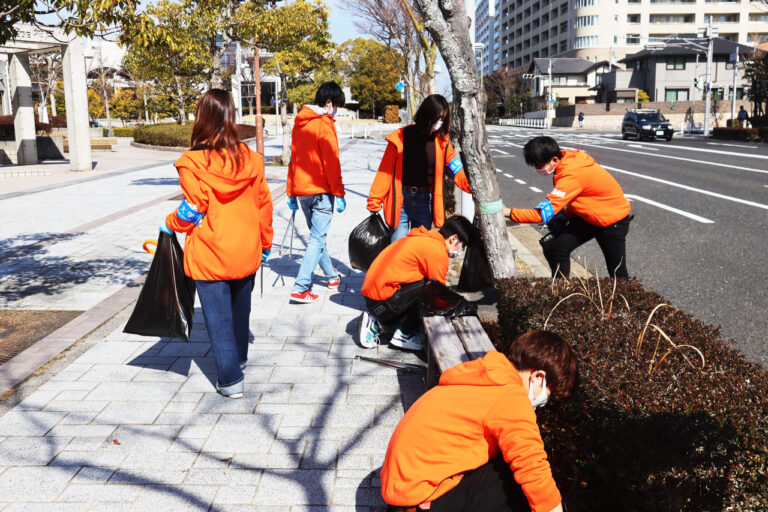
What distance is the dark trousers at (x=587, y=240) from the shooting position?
16.3 feet

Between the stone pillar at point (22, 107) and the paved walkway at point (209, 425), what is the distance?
19.1 meters

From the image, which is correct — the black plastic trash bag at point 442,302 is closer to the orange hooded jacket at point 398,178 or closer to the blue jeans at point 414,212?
the orange hooded jacket at point 398,178

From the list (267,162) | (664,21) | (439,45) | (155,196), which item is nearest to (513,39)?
(664,21)

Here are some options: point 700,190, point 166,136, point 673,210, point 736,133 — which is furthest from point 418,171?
point 736,133

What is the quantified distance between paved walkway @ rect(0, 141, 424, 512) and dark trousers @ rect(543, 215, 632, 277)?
4.70 feet

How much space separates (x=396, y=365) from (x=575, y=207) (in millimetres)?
1794

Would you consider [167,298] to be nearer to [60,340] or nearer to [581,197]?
[60,340]

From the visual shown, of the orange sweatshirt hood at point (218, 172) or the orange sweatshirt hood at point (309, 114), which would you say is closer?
the orange sweatshirt hood at point (218, 172)

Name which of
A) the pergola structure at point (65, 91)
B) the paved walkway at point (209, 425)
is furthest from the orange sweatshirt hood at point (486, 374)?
the pergola structure at point (65, 91)

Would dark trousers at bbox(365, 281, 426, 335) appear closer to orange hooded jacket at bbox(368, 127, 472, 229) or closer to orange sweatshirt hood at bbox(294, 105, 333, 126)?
orange hooded jacket at bbox(368, 127, 472, 229)

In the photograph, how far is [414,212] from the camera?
215 inches

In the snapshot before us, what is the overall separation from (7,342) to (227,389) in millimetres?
2217

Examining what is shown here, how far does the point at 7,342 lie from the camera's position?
16.4ft

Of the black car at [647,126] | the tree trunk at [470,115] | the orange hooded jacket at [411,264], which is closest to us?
the orange hooded jacket at [411,264]
